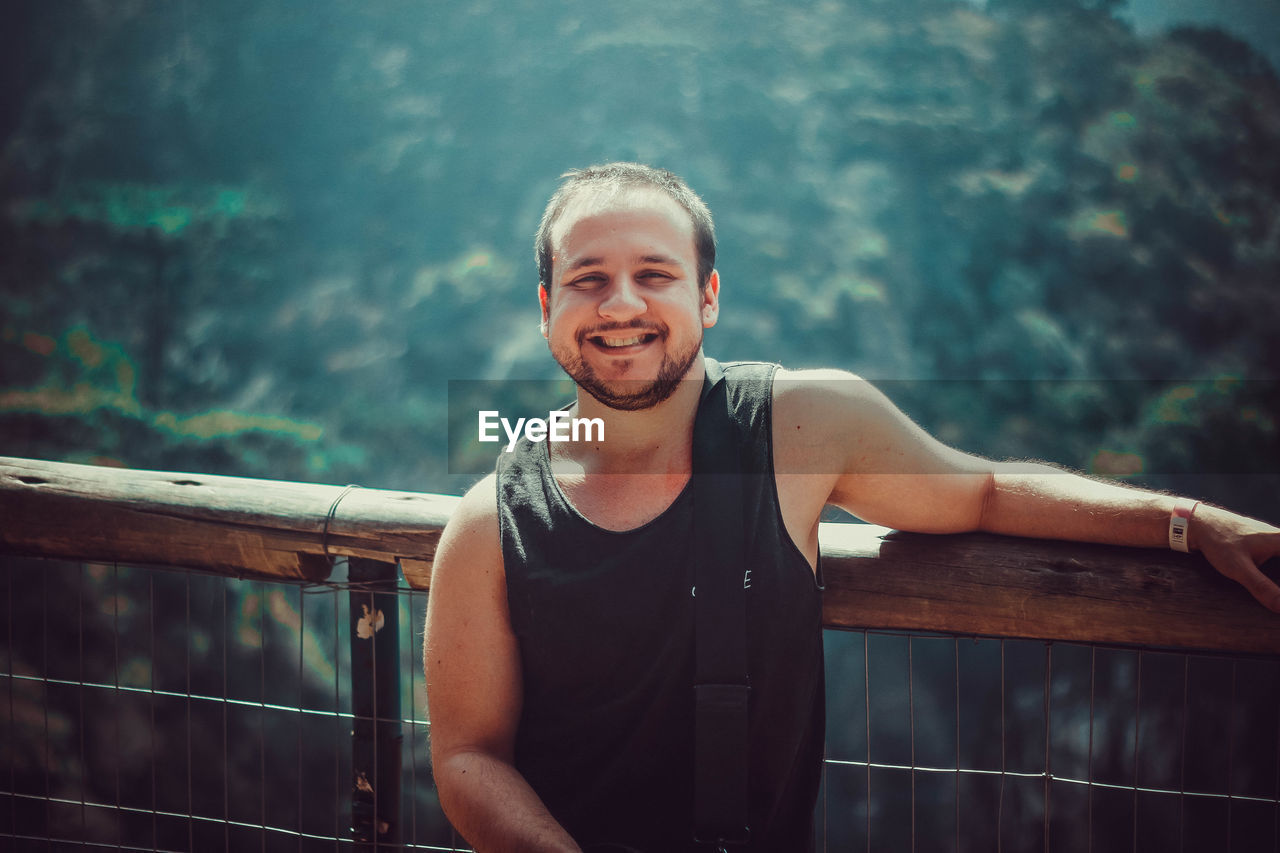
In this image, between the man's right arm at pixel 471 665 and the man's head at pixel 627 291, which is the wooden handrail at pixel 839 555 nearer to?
the man's right arm at pixel 471 665

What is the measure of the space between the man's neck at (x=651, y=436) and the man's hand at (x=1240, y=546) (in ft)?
2.07

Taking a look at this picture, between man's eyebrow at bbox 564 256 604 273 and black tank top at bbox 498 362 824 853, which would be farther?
man's eyebrow at bbox 564 256 604 273

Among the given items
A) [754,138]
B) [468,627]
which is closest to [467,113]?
[754,138]

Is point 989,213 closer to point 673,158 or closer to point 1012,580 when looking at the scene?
point 673,158

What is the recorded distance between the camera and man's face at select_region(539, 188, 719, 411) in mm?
1262

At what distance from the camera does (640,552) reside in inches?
46.9

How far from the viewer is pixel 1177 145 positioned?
3340 mm

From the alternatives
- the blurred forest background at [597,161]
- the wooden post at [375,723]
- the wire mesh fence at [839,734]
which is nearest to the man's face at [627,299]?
the wooden post at [375,723]

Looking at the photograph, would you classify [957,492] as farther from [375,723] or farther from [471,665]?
[375,723]

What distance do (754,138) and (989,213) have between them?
95cm

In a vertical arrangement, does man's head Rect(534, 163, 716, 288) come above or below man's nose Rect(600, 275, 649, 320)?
above

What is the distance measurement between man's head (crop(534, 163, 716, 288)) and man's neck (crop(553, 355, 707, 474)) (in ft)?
0.57

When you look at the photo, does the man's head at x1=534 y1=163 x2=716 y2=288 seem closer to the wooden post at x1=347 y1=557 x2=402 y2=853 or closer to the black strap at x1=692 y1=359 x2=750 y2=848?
the black strap at x1=692 y1=359 x2=750 y2=848

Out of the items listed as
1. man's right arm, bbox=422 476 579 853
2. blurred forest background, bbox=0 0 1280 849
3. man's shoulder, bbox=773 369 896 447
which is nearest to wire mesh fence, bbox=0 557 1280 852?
blurred forest background, bbox=0 0 1280 849
